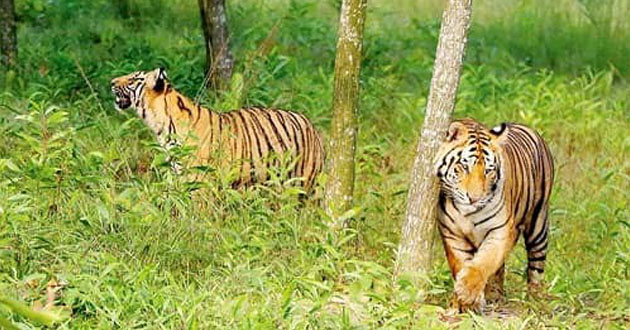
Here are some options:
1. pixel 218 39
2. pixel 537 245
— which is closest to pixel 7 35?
pixel 218 39

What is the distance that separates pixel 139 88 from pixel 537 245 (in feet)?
7.82

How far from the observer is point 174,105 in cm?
705

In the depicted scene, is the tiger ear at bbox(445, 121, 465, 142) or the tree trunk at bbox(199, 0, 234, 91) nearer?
the tiger ear at bbox(445, 121, 465, 142)

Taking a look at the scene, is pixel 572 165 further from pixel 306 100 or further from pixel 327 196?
pixel 327 196

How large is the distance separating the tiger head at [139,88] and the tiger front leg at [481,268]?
240cm

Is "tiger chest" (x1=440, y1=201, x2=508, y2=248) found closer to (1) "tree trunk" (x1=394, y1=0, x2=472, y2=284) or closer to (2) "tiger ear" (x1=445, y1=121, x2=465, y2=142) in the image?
(1) "tree trunk" (x1=394, y1=0, x2=472, y2=284)

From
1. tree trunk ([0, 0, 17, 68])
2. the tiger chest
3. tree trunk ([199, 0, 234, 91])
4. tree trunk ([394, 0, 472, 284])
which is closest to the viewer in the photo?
tree trunk ([394, 0, 472, 284])

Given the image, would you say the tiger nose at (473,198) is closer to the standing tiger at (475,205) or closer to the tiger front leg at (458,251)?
the standing tiger at (475,205)

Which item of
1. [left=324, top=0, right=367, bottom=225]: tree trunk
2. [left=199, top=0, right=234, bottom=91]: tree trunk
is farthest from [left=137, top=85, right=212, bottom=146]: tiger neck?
[left=199, top=0, right=234, bottom=91]: tree trunk

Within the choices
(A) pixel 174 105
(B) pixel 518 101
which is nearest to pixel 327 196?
(A) pixel 174 105

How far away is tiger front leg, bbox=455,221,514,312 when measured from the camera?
5262 millimetres

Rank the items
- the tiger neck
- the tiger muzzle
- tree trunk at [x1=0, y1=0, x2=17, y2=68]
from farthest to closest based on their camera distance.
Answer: tree trunk at [x1=0, y1=0, x2=17, y2=68] → the tiger muzzle → the tiger neck

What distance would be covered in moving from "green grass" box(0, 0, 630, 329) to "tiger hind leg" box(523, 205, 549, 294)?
0.50 ft

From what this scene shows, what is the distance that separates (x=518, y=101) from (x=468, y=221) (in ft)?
13.4
